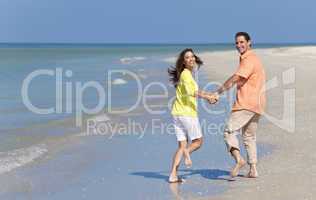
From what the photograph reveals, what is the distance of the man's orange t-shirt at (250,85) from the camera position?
6.93 m

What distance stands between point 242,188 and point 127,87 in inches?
617

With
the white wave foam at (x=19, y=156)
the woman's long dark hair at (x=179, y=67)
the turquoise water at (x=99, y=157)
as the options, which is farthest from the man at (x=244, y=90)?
the white wave foam at (x=19, y=156)

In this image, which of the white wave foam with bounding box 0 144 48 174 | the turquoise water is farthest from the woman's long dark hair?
the white wave foam with bounding box 0 144 48 174

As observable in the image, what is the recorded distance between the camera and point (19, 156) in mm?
9477

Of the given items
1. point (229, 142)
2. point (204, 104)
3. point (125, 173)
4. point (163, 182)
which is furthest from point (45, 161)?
point (204, 104)

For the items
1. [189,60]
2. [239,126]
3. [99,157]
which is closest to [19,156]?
[99,157]

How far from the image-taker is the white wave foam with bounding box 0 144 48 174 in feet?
28.7

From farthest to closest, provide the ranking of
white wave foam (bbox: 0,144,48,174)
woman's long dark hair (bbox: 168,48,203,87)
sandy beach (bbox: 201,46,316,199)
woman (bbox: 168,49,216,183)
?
white wave foam (bbox: 0,144,48,174), woman's long dark hair (bbox: 168,48,203,87), woman (bbox: 168,49,216,183), sandy beach (bbox: 201,46,316,199)

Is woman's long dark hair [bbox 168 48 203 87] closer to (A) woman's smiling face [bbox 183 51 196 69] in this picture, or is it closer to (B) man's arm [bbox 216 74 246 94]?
(A) woman's smiling face [bbox 183 51 196 69]

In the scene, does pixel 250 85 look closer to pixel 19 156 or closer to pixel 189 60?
pixel 189 60

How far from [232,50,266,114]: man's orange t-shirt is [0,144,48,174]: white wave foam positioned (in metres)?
3.47

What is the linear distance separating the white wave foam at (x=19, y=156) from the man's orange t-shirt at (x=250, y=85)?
3.47 m

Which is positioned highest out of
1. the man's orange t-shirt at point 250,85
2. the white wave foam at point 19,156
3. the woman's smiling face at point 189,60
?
the woman's smiling face at point 189,60

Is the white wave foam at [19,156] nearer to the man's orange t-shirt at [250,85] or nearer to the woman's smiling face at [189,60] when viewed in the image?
the woman's smiling face at [189,60]
